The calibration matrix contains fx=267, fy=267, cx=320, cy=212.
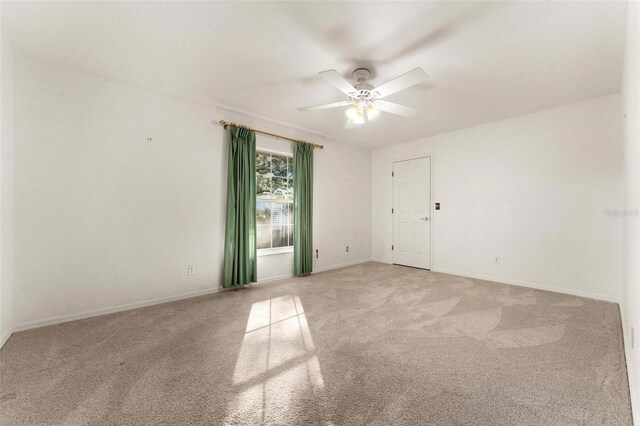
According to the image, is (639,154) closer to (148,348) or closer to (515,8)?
(515,8)

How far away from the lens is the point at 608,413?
1.47m

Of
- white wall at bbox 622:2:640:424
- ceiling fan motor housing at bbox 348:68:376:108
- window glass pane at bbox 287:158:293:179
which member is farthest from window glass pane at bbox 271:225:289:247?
white wall at bbox 622:2:640:424

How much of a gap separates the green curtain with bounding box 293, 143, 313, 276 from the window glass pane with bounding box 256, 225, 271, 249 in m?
0.44

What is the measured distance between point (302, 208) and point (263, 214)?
0.67 metres

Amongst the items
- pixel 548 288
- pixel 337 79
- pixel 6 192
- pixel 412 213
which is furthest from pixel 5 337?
pixel 548 288

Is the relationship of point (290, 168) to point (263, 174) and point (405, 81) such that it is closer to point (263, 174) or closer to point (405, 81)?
point (263, 174)

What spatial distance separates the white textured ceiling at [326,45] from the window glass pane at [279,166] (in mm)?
1187

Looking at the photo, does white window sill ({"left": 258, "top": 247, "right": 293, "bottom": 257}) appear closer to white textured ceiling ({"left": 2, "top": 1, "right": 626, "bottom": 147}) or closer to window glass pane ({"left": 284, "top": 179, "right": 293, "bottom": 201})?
window glass pane ({"left": 284, "top": 179, "right": 293, "bottom": 201})

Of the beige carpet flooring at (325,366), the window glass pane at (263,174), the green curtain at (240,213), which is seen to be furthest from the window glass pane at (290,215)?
the beige carpet flooring at (325,366)

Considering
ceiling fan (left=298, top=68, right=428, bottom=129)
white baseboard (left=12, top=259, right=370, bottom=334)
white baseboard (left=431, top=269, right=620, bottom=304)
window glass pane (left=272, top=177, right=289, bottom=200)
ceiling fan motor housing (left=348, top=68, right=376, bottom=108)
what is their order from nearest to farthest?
ceiling fan (left=298, top=68, right=428, bottom=129)
white baseboard (left=12, top=259, right=370, bottom=334)
ceiling fan motor housing (left=348, top=68, right=376, bottom=108)
white baseboard (left=431, top=269, right=620, bottom=304)
window glass pane (left=272, top=177, right=289, bottom=200)

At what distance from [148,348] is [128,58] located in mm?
2641

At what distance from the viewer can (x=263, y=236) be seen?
429 cm

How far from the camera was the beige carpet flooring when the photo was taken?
A: 1477 mm

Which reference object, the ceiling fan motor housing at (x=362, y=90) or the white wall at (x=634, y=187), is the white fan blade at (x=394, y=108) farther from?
the white wall at (x=634, y=187)
